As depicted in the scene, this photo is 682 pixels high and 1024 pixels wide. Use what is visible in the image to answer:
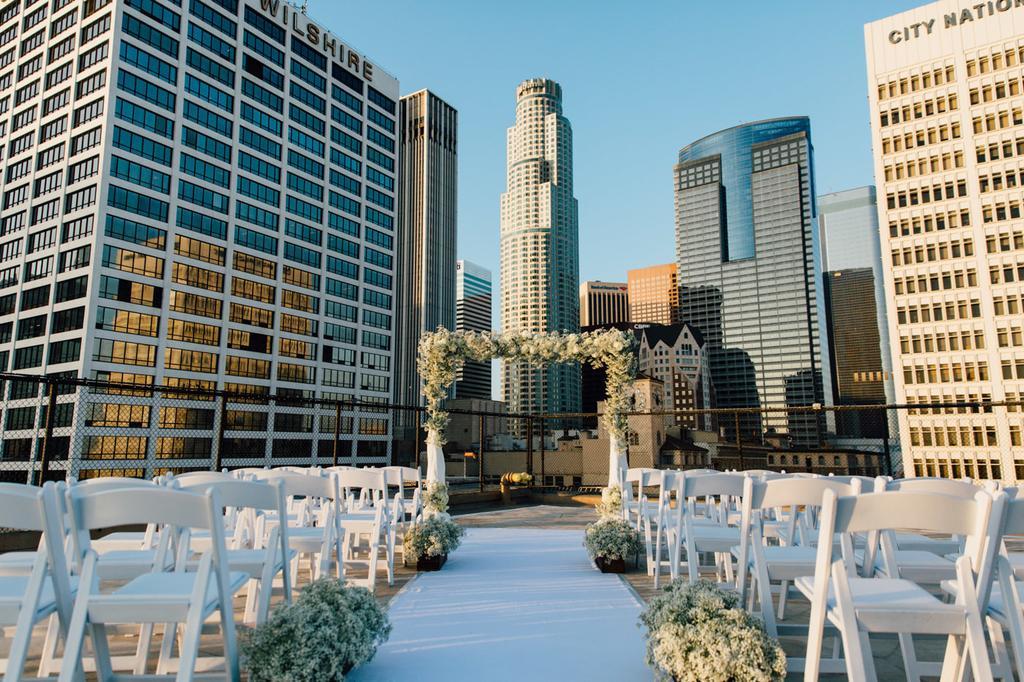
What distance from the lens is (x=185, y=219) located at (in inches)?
2137

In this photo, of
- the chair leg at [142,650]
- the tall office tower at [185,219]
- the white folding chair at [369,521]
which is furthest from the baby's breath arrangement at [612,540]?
the tall office tower at [185,219]

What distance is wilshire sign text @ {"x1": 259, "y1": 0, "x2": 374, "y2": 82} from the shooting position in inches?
2414

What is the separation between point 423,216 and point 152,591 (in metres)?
145

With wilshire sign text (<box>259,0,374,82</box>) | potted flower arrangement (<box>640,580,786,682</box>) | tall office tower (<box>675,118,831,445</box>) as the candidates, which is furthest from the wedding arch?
tall office tower (<box>675,118,831,445</box>)

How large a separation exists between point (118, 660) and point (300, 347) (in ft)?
209

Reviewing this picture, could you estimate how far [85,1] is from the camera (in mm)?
49688

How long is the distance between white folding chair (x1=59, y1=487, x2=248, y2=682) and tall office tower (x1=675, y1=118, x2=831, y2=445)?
153 metres

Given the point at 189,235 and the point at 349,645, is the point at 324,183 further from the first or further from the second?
the point at 349,645

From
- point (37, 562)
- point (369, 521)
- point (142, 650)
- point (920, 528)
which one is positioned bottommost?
point (142, 650)

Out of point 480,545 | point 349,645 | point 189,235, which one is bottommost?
point 480,545

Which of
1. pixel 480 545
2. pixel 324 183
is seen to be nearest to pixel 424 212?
pixel 324 183

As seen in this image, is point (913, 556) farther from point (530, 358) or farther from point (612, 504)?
point (530, 358)

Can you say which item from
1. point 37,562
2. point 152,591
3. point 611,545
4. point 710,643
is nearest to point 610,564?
point 611,545

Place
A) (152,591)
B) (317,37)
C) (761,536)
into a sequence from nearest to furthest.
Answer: (152,591)
(761,536)
(317,37)
